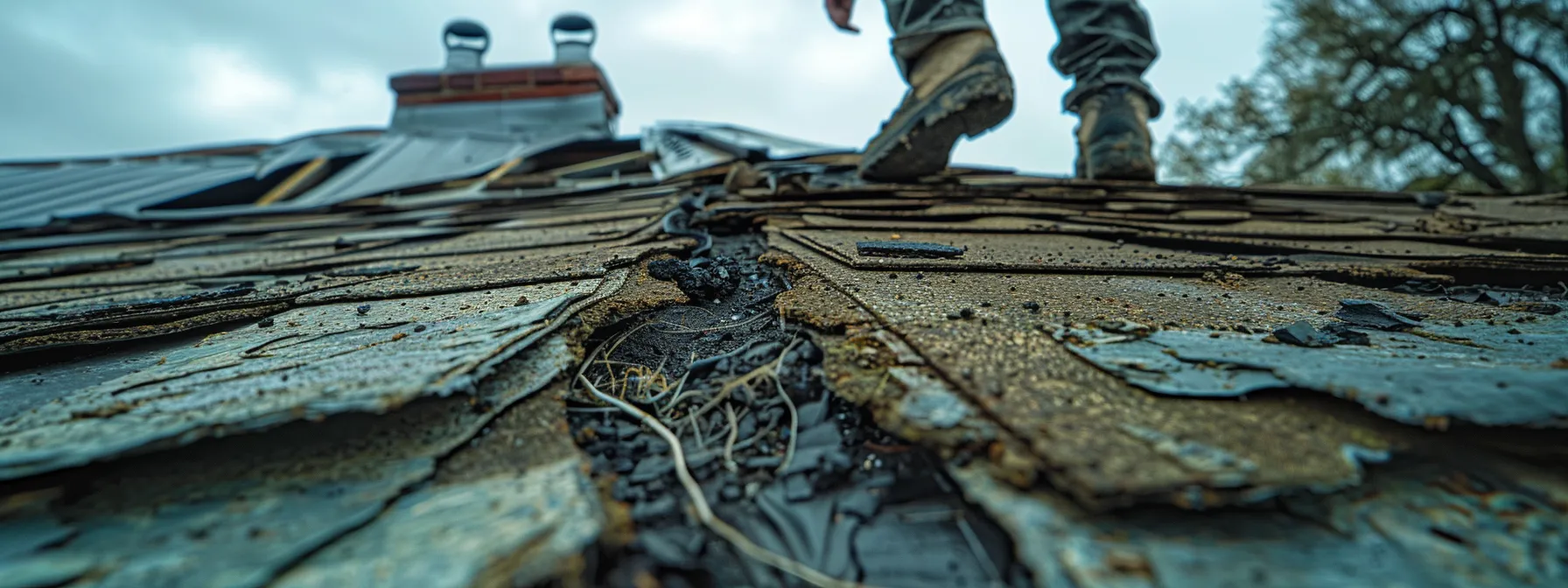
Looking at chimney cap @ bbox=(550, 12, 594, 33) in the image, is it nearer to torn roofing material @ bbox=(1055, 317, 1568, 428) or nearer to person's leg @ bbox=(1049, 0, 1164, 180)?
person's leg @ bbox=(1049, 0, 1164, 180)

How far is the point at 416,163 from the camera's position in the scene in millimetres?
4773

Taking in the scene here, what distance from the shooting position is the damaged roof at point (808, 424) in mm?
535

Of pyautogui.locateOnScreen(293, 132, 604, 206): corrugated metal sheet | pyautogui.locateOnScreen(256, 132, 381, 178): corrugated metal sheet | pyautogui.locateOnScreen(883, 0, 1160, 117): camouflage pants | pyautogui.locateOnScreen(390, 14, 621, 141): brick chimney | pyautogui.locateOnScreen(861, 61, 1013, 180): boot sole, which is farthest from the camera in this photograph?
pyautogui.locateOnScreen(390, 14, 621, 141): brick chimney

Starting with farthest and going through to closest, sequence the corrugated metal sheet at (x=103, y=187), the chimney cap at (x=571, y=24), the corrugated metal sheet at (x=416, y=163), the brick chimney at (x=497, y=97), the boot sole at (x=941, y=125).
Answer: the chimney cap at (x=571, y=24), the brick chimney at (x=497, y=97), the corrugated metal sheet at (x=416, y=163), the corrugated metal sheet at (x=103, y=187), the boot sole at (x=941, y=125)

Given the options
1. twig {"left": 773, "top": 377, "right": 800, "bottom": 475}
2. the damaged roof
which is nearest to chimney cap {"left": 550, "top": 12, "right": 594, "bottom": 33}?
the damaged roof

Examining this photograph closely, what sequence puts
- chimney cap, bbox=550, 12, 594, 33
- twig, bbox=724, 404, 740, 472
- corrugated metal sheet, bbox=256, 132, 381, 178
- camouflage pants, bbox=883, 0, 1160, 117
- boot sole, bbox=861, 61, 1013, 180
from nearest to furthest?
twig, bbox=724, 404, 740, 472 < boot sole, bbox=861, 61, 1013, 180 < camouflage pants, bbox=883, 0, 1160, 117 < corrugated metal sheet, bbox=256, 132, 381, 178 < chimney cap, bbox=550, 12, 594, 33

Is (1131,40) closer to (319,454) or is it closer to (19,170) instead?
(319,454)

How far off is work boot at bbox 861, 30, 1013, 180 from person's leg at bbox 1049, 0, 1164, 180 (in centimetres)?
94

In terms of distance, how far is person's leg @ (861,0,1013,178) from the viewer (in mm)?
2301

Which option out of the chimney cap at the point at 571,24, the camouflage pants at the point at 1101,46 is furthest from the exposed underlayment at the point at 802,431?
the chimney cap at the point at 571,24

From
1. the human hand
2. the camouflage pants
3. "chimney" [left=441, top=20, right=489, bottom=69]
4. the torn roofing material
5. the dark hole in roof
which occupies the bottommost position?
the torn roofing material

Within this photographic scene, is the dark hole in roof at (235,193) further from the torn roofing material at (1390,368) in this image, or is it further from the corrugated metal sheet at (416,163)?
the torn roofing material at (1390,368)

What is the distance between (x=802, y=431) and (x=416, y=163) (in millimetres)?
4994

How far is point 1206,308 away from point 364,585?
129cm
